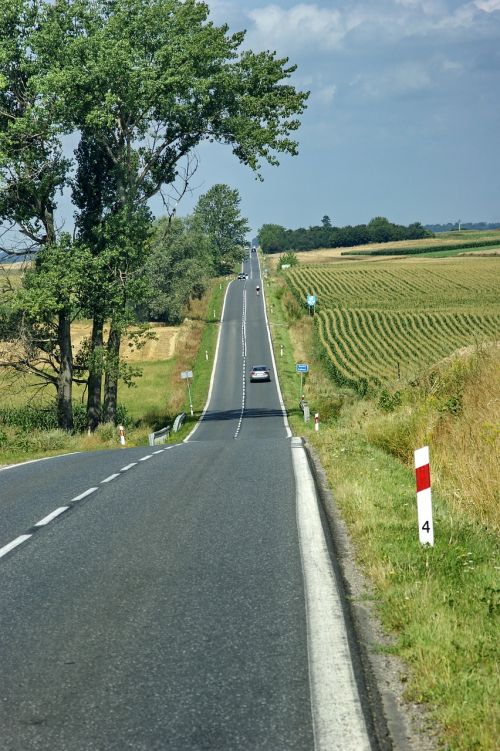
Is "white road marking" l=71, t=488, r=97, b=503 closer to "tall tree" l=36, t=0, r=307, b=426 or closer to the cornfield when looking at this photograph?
"tall tree" l=36, t=0, r=307, b=426

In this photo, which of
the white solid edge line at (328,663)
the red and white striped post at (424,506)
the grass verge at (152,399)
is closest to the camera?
the white solid edge line at (328,663)

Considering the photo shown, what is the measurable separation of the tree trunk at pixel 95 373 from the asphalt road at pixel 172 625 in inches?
742

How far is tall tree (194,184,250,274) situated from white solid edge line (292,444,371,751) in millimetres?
165063

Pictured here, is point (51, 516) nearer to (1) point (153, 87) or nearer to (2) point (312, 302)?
(1) point (153, 87)

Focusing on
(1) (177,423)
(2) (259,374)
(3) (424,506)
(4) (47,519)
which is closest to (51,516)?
(4) (47,519)

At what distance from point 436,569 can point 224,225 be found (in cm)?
16950

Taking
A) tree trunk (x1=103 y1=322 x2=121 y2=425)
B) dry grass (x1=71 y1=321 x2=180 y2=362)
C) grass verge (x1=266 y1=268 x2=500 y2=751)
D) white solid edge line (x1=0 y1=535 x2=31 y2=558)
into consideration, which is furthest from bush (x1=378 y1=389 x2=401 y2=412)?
dry grass (x1=71 y1=321 x2=180 y2=362)

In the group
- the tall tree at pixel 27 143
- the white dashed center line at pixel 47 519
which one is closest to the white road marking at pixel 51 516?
the white dashed center line at pixel 47 519

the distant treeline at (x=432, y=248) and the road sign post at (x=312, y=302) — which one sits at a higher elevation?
the distant treeline at (x=432, y=248)

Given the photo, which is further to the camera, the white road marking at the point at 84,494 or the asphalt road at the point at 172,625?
the white road marking at the point at 84,494

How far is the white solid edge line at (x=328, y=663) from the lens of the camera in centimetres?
430

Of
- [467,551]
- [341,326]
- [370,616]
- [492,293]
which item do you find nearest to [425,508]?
[467,551]

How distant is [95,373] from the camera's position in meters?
31.7

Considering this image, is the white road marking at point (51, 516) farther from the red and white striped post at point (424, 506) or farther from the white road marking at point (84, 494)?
the red and white striped post at point (424, 506)
